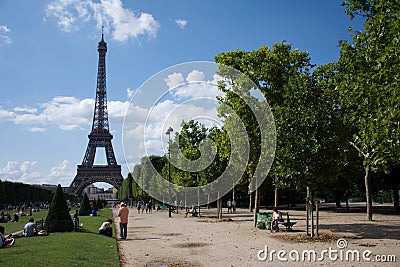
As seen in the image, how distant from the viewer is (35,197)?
80.6 m

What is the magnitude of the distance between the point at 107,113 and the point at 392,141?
347 ft

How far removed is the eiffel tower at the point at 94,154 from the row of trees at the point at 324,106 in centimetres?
7214

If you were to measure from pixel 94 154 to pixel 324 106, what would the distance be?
9536 cm

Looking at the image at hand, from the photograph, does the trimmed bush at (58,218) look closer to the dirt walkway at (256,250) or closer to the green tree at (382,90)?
the dirt walkway at (256,250)

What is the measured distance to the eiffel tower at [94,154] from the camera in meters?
105

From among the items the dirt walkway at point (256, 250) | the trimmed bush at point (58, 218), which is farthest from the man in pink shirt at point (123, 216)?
the trimmed bush at point (58, 218)

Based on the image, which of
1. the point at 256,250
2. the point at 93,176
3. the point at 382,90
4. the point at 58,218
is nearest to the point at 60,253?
the point at 256,250

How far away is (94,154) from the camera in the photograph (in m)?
108

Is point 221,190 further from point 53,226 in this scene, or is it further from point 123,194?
point 123,194

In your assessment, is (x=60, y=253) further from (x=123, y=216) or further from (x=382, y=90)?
(x=382, y=90)

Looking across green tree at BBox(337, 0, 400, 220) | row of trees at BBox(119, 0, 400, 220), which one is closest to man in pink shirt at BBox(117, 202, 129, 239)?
row of trees at BBox(119, 0, 400, 220)

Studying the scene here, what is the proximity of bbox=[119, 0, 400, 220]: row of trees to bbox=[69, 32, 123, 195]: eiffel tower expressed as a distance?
72.1 m

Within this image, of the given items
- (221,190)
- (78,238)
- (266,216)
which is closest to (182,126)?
(221,190)

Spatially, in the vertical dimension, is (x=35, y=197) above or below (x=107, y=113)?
below
